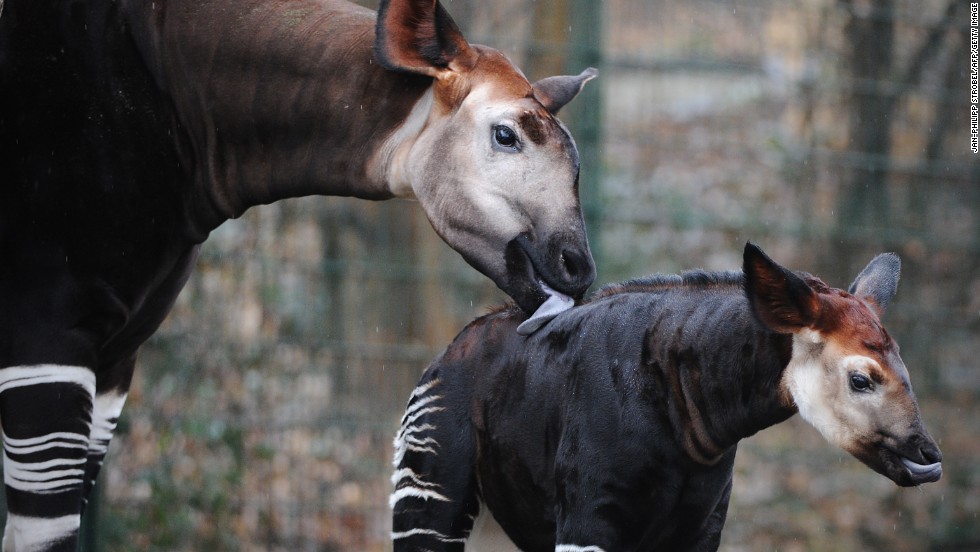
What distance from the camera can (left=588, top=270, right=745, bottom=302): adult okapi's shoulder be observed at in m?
3.52

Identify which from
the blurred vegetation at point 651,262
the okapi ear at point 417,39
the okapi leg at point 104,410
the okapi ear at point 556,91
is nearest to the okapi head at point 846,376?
the okapi ear at point 556,91

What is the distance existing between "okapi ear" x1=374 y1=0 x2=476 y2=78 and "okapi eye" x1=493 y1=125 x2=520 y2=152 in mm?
270

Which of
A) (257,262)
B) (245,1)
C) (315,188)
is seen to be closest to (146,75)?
(245,1)

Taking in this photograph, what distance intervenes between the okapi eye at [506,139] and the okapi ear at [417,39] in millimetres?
270

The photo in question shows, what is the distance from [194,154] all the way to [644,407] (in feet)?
5.52

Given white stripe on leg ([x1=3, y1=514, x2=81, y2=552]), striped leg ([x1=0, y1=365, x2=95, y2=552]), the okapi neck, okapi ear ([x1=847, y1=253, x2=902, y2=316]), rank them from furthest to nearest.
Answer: white stripe on leg ([x1=3, y1=514, x2=81, y2=552]) < striped leg ([x1=0, y1=365, x2=95, y2=552]) < okapi ear ([x1=847, y1=253, x2=902, y2=316]) < the okapi neck

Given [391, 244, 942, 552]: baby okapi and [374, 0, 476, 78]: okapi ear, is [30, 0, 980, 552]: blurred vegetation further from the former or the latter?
[374, 0, 476, 78]: okapi ear

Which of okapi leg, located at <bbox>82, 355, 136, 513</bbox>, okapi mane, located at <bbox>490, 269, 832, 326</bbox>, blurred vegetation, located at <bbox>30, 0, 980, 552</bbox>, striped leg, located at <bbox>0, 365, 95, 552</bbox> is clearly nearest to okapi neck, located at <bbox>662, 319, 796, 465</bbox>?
okapi mane, located at <bbox>490, 269, 832, 326</bbox>

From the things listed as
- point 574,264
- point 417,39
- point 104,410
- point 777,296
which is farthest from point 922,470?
point 104,410

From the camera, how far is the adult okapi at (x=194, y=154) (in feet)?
11.8

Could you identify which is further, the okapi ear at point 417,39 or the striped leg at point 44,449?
the striped leg at point 44,449

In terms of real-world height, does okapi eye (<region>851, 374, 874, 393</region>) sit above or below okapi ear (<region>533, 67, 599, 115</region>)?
below

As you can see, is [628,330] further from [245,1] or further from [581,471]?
[245,1]

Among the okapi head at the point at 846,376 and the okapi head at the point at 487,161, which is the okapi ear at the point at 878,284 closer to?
the okapi head at the point at 846,376
